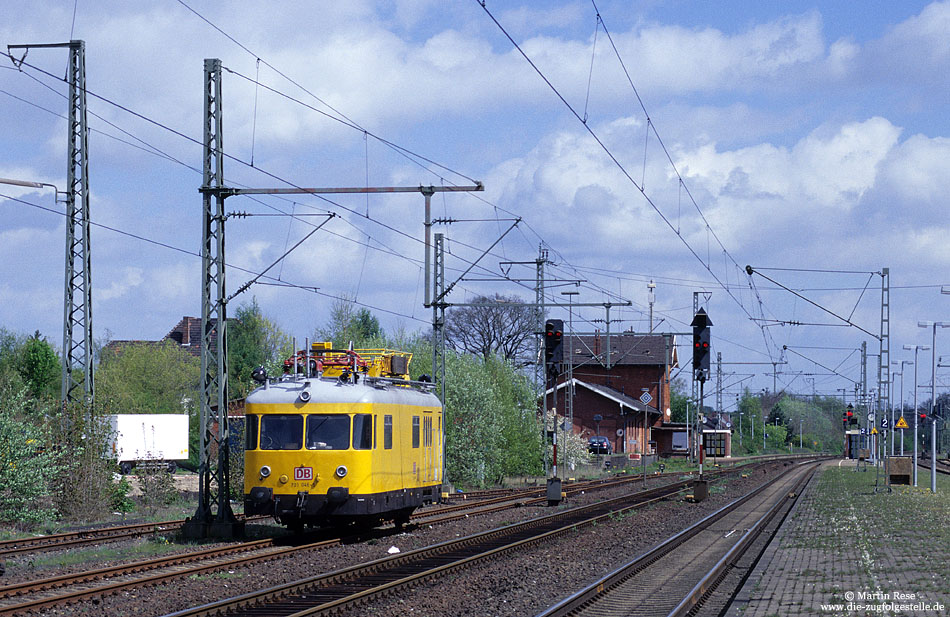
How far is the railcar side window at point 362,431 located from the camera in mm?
20812

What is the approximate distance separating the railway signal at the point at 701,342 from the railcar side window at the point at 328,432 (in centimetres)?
1382

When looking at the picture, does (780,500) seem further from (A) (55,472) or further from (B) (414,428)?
(A) (55,472)

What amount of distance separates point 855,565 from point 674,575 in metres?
2.82

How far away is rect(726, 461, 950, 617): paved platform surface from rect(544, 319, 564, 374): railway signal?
7.65 metres

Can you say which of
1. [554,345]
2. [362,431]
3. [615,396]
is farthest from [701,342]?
[615,396]

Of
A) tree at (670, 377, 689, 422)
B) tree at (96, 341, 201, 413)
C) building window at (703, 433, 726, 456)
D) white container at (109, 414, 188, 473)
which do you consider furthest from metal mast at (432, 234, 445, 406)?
tree at (670, 377, 689, 422)

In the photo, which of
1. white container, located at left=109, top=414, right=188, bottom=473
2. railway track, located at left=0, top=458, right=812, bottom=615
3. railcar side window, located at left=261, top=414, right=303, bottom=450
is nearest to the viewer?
railway track, located at left=0, top=458, right=812, bottom=615

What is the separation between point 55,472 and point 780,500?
78.1 ft

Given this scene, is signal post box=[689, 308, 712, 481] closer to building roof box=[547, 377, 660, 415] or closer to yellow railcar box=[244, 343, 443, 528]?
yellow railcar box=[244, 343, 443, 528]

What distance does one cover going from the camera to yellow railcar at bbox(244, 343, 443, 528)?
20.5 m

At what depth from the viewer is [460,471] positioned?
43344 mm

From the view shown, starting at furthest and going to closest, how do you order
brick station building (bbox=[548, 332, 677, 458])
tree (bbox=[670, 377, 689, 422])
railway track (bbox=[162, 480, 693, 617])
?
1. tree (bbox=[670, 377, 689, 422])
2. brick station building (bbox=[548, 332, 677, 458])
3. railway track (bbox=[162, 480, 693, 617])

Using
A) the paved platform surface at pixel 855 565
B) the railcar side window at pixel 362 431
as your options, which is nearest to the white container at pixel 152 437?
the railcar side window at pixel 362 431

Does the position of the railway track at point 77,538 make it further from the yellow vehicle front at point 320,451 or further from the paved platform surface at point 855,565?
the paved platform surface at point 855,565
